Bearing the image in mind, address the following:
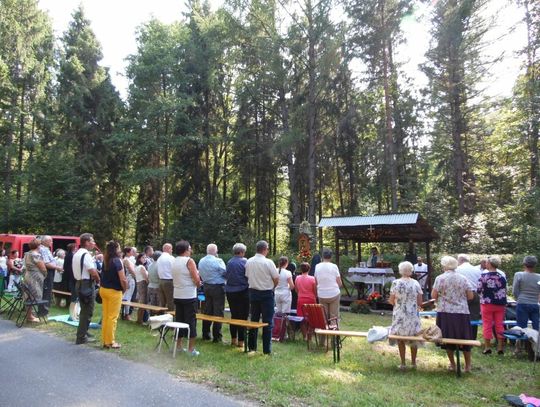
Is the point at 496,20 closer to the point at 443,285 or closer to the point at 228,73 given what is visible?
the point at 228,73

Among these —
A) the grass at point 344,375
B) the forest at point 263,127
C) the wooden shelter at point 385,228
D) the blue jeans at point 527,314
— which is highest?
the forest at point 263,127

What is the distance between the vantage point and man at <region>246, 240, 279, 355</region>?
6.83m

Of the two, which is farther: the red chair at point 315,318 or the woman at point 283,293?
the woman at point 283,293

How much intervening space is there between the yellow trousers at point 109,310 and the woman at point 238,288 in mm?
1791

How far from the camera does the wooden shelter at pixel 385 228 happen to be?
520 inches

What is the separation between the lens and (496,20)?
20234 mm

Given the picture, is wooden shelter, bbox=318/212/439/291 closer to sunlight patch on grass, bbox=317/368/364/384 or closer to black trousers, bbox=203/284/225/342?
black trousers, bbox=203/284/225/342

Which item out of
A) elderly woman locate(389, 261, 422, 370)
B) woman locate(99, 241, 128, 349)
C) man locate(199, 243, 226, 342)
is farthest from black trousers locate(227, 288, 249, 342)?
elderly woman locate(389, 261, 422, 370)

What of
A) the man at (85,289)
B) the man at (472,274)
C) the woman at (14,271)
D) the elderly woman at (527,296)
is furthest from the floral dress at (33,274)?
the elderly woman at (527,296)

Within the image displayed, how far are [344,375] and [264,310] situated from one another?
5.58 ft

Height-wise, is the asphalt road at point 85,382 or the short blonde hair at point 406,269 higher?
the short blonde hair at point 406,269

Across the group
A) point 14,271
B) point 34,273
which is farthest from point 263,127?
point 34,273

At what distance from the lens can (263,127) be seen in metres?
28.3

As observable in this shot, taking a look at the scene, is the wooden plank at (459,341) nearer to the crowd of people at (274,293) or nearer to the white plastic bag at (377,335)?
the crowd of people at (274,293)
